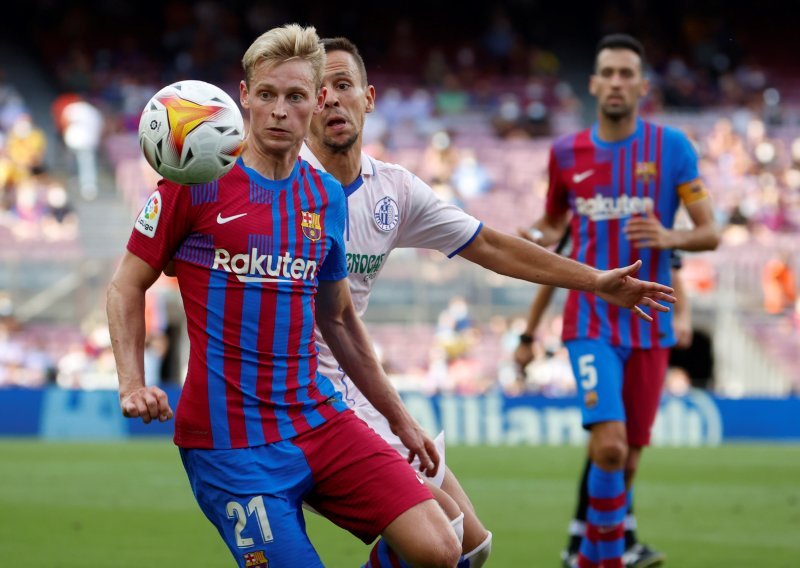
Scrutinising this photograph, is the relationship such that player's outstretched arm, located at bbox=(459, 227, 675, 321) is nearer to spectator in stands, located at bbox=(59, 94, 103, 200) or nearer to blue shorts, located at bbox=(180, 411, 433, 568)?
blue shorts, located at bbox=(180, 411, 433, 568)

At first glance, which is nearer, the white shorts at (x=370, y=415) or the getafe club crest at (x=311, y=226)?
the getafe club crest at (x=311, y=226)

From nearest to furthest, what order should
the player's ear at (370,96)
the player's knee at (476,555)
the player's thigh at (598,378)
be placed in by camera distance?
the player's knee at (476,555) → the player's ear at (370,96) → the player's thigh at (598,378)

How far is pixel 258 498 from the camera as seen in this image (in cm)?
453

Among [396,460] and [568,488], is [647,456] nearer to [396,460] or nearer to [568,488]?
[568,488]

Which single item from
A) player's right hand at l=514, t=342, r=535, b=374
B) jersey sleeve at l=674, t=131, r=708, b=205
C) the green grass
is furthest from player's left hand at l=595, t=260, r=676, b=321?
the green grass

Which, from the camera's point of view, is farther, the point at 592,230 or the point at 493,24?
the point at 493,24

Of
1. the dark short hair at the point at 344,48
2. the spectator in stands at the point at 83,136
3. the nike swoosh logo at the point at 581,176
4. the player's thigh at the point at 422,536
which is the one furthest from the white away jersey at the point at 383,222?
the spectator in stands at the point at 83,136

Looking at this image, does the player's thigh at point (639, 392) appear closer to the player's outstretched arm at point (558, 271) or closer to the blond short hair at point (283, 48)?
the player's outstretched arm at point (558, 271)

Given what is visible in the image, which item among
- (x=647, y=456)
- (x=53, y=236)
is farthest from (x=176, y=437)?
(x=53, y=236)

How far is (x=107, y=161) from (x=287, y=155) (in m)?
21.2

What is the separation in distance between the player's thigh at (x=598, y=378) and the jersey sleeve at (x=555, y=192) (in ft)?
2.91

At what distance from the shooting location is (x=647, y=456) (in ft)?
49.1

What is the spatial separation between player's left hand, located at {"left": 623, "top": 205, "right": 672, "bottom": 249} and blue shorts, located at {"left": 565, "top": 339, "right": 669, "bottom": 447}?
647 millimetres

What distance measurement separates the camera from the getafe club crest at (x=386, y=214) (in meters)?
5.65
